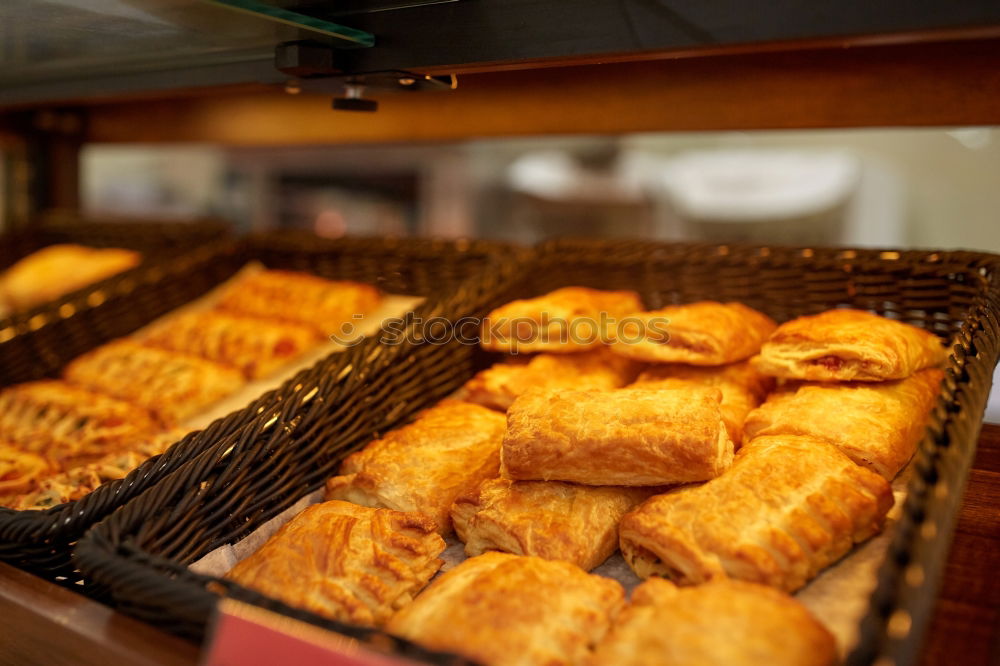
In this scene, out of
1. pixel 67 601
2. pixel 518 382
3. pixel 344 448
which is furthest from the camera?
pixel 518 382

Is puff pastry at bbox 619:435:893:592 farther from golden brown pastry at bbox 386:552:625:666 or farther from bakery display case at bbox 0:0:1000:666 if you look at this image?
golden brown pastry at bbox 386:552:625:666

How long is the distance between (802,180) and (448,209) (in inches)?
108

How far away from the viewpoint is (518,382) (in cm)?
193

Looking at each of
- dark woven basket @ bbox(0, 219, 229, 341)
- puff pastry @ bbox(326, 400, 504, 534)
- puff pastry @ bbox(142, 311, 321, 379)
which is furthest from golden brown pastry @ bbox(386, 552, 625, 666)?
dark woven basket @ bbox(0, 219, 229, 341)

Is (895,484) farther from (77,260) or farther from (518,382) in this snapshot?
(77,260)

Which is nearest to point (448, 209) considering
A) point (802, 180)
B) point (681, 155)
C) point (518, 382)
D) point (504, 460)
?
point (681, 155)

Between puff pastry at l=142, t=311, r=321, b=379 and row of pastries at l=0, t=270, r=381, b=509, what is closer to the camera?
row of pastries at l=0, t=270, r=381, b=509

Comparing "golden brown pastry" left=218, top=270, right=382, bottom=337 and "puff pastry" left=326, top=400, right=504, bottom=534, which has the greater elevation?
"golden brown pastry" left=218, top=270, right=382, bottom=337

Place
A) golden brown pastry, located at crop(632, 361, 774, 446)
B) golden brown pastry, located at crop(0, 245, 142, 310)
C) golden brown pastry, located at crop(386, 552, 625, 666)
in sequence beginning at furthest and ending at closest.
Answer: golden brown pastry, located at crop(0, 245, 142, 310) → golden brown pastry, located at crop(632, 361, 774, 446) → golden brown pastry, located at crop(386, 552, 625, 666)

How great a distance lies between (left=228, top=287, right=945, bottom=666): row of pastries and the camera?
109 centimetres

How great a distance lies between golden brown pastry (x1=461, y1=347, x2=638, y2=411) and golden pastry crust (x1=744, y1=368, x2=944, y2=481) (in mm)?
420

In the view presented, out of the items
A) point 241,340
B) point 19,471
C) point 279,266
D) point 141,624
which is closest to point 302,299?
point 241,340

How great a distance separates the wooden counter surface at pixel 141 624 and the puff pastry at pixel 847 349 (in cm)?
33

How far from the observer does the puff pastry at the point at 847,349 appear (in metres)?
1.61
